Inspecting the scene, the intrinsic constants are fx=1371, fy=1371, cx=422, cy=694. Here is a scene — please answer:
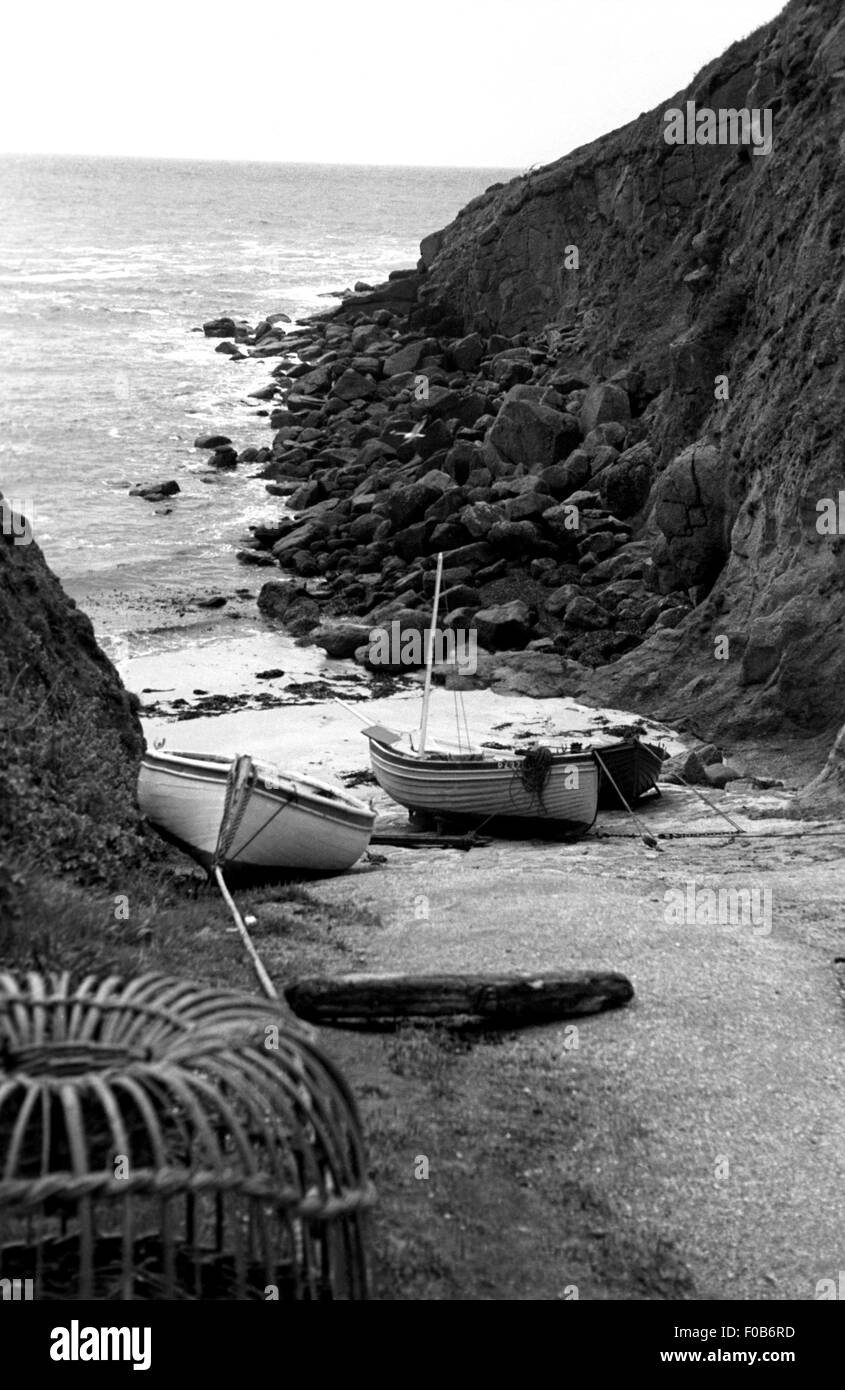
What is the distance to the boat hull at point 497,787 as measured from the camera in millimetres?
22031

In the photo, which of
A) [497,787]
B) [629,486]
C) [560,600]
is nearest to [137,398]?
[629,486]

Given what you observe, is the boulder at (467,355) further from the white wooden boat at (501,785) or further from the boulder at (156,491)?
the white wooden boat at (501,785)

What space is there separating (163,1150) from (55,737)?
943 centimetres

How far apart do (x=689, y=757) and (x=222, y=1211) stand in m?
20.0

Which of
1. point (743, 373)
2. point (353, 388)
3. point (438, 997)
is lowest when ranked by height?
point (438, 997)

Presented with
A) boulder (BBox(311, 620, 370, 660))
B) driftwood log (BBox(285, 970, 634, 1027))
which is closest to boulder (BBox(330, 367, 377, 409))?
boulder (BBox(311, 620, 370, 660))

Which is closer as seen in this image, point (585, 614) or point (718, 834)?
point (718, 834)

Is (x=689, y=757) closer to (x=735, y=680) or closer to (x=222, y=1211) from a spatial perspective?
(x=735, y=680)

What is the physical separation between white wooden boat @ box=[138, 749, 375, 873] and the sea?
19759 mm

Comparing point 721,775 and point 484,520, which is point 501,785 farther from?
point 484,520

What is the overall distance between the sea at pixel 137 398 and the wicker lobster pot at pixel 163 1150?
29768 millimetres

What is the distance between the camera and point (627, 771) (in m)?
23.6


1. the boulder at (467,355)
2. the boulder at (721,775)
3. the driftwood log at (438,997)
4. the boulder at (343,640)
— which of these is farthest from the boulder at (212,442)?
the driftwood log at (438,997)
